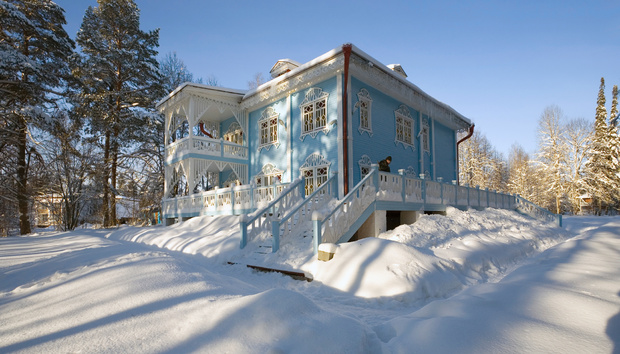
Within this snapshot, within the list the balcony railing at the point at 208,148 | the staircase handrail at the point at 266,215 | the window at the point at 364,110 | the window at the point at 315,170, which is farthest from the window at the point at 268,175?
the staircase handrail at the point at 266,215

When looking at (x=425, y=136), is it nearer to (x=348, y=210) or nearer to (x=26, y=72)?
(x=348, y=210)

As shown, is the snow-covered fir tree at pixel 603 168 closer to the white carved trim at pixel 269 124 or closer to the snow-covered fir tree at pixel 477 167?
the snow-covered fir tree at pixel 477 167

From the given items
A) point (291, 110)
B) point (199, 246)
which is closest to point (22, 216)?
point (199, 246)

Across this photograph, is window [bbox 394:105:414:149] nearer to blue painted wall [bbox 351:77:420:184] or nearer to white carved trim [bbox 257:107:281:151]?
blue painted wall [bbox 351:77:420:184]

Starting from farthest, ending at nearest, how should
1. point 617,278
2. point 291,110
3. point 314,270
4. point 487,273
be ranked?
1. point 291,110
2. point 487,273
3. point 314,270
4. point 617,278

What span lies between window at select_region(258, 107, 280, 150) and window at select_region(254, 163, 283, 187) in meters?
1.03

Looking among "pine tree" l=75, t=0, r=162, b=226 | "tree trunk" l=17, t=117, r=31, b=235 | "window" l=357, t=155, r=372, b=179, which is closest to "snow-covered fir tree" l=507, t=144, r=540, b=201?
"window" l=357, t=155, r=372, b=179

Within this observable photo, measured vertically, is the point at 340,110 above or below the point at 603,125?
below

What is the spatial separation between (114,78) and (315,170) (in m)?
16.5

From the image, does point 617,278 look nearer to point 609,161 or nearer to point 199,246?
point 199,246

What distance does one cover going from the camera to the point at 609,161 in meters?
28.8

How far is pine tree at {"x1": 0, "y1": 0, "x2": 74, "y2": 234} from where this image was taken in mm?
14305

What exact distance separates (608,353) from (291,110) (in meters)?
12.0

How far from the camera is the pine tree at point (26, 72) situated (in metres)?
14.3
